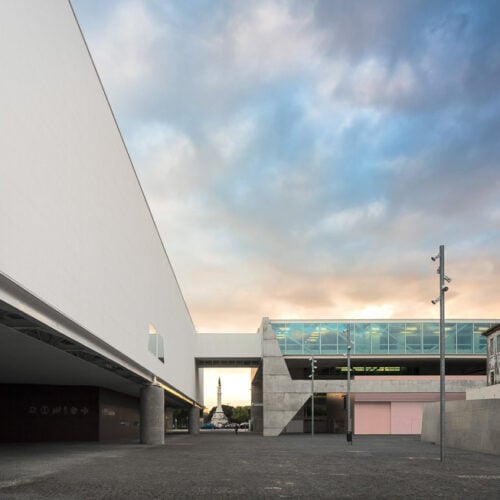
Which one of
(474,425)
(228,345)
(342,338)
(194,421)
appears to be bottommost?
(194,421)

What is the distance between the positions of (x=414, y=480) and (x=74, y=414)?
32.4 m

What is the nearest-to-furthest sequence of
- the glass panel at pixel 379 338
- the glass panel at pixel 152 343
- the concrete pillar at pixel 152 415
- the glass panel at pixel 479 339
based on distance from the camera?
the glass panel at pixel 152 343
the concrete pillar at pixel 152 415
the glass panel at pixel 479 339
the glass panel at pixel 379 338

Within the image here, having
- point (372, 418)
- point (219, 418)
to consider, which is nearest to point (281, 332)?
point (372, 418)

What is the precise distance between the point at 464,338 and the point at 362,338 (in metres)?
10.9

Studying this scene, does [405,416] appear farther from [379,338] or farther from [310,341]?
[310,341]

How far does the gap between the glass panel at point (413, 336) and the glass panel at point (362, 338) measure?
4.01 meters

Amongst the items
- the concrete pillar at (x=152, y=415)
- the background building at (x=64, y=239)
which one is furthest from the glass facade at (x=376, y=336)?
the concrete pillar at (x=152, y=415)

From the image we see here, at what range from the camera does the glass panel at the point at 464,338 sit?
71.7m

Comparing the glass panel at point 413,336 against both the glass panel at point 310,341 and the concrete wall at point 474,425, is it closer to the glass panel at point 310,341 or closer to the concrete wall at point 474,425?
the glass panel at point 310,341

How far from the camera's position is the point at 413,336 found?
72.5 m

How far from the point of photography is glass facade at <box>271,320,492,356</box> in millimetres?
72062

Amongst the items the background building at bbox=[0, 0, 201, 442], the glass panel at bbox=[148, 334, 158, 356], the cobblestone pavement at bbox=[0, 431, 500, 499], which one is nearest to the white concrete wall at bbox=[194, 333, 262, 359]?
the background building at bbox=[0, 0, 201, 442]

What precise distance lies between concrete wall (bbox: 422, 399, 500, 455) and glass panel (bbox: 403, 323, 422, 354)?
88.9 ft

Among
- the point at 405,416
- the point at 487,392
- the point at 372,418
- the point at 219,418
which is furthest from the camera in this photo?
the point at 219,418
